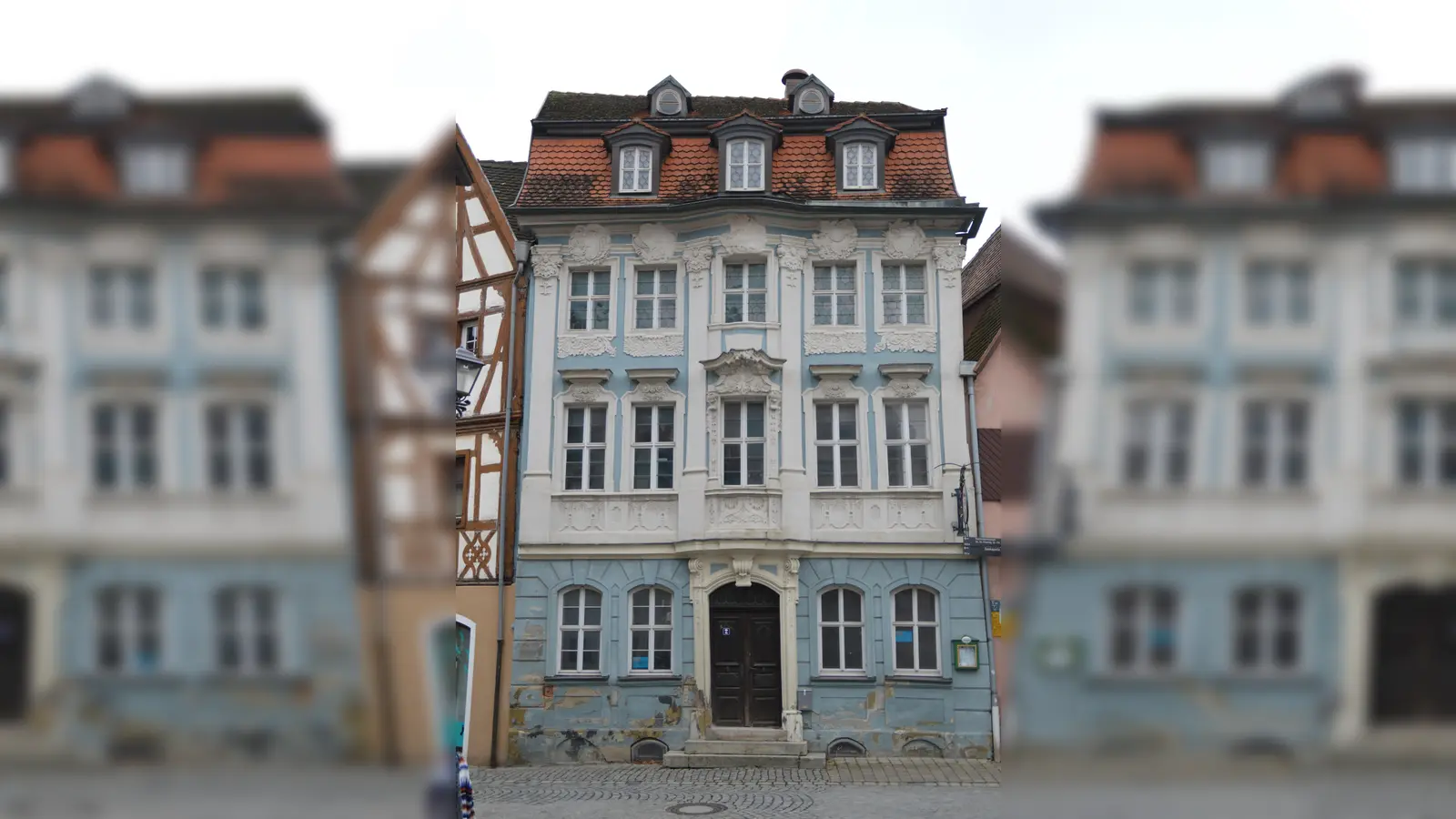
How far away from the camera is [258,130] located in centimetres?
141

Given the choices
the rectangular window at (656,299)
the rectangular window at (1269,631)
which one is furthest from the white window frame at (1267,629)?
the rectangular window at (656,299)

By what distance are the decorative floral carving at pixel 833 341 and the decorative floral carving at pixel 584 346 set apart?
9.96ft

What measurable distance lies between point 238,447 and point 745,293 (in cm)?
1492

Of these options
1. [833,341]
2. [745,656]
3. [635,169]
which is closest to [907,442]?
[833,341]

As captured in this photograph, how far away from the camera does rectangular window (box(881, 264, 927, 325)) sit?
53.8 feet

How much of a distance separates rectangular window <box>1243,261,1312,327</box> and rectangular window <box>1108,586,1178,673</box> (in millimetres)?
421

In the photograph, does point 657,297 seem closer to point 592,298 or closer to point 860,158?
point 592,298

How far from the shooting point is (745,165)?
1672 centimetres

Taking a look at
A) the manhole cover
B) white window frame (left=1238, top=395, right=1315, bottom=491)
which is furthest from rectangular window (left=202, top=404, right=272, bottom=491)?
the manhole cover

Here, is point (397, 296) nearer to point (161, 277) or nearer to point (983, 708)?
point (161, 277)

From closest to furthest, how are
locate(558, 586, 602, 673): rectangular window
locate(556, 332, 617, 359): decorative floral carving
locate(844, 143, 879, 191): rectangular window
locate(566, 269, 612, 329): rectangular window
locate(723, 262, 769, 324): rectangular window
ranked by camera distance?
1. locate(558, 586, 602, 673): rectangular window
2. locate(723, 262, 769, 324): rectangular window
3. locate(556, 332, 617, 359): decorative floral carving
4. locate(566, 269, 612, 329): rectangular window
5. locate(844, 143, 879, 191): rectangular window

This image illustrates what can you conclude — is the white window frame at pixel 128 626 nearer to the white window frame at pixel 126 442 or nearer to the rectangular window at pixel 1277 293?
the white window frame at pixel 126 442

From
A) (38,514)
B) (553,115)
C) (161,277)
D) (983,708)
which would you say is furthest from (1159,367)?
(553,115)

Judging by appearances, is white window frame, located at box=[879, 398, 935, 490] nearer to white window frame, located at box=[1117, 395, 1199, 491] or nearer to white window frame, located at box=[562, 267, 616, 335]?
white window frame, located at box=[562, 267, 616, 335]
